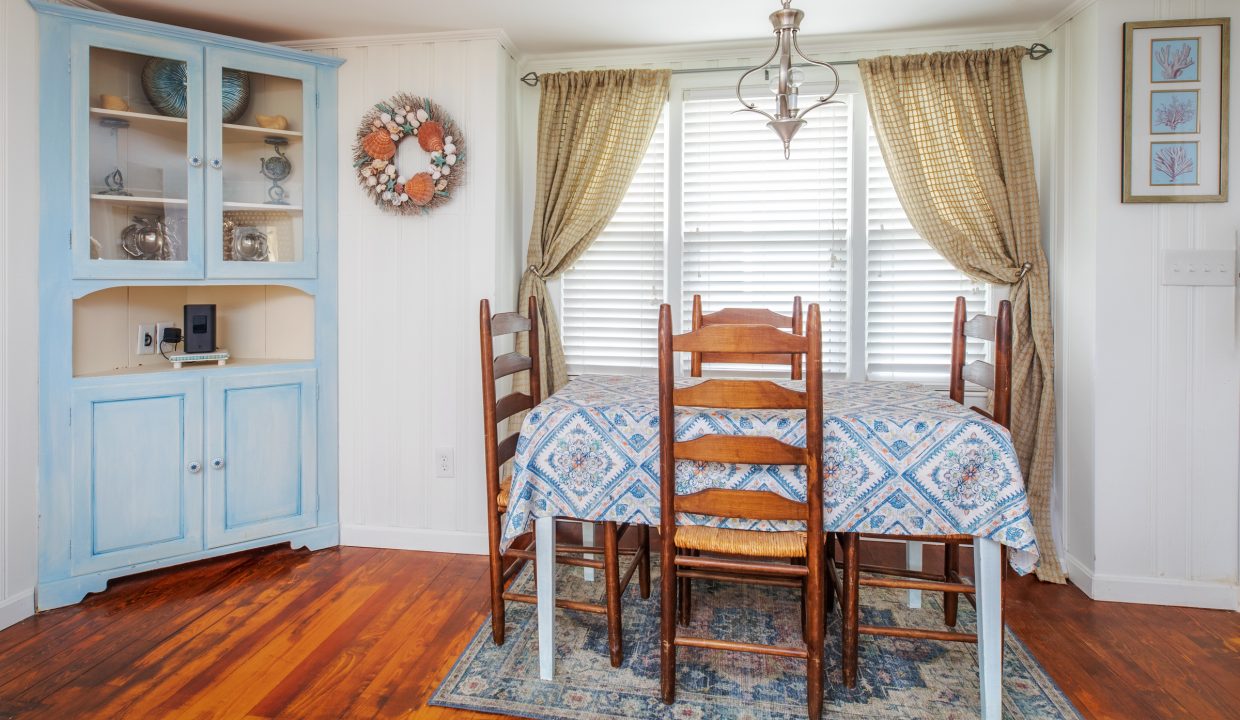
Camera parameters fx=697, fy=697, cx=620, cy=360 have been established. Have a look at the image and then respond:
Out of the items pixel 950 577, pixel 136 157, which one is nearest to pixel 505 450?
pixel 950 577

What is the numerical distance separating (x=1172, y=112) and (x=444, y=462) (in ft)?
10.5

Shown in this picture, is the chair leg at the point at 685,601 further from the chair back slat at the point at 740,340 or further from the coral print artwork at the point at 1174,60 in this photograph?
the coral print artwork at the point at 1174,60

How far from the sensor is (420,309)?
316cm

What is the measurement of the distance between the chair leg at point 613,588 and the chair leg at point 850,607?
2.17 feet

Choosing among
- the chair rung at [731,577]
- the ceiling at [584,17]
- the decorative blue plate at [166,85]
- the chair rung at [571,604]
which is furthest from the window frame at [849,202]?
the decorative blue plate at [166,85]

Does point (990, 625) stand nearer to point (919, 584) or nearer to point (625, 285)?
point (919, 584)

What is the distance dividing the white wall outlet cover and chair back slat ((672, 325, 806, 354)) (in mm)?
2546

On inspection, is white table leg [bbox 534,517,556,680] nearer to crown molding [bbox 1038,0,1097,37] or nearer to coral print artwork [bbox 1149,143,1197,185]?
coral print artwork [bbox 1149,143,1197,185]

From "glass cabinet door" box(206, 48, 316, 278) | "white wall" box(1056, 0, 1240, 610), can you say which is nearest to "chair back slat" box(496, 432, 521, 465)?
"glass cabinet door" box(206, 48, 316, 278)

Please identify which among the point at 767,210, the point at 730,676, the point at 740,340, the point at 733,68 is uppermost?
the point at 733,68

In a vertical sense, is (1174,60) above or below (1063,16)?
below

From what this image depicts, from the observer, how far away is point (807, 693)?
1.96 metres

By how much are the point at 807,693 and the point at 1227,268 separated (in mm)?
2188

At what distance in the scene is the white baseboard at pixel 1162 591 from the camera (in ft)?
8.47
